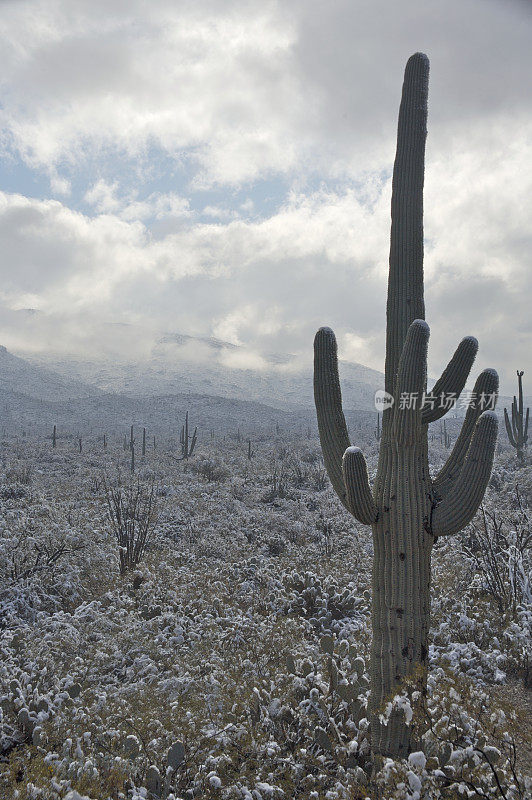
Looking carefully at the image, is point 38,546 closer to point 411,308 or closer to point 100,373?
point 411,308

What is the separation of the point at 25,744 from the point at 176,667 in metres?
1.81

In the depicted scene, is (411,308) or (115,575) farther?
(115,575)

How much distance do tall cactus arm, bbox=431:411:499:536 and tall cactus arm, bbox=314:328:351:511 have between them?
100 cm

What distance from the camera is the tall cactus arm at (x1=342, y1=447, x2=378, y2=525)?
154 inches

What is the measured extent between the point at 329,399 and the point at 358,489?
98 centimetres

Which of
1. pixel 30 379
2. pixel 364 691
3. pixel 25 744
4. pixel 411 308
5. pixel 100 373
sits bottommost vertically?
pixel 25 744

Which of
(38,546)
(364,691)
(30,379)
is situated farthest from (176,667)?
(30,379)

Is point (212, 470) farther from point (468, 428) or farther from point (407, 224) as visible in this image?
point (407, 224)

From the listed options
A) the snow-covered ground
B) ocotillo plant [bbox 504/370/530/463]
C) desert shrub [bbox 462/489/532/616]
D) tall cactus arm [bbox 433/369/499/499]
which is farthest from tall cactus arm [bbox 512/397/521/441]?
tall cactus arm [bbox 433/369/499/499]

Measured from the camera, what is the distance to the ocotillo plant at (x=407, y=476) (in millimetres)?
3678

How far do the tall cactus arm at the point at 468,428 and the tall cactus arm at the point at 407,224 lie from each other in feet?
2.24

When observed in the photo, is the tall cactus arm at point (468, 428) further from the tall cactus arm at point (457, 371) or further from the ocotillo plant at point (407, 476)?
the tall cactus arm at point (457, 371)

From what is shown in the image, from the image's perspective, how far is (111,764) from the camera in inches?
144

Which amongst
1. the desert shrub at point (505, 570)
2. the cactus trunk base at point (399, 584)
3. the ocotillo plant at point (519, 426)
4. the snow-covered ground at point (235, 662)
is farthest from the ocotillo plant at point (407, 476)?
the ocotillo plant at point (519, 426)
